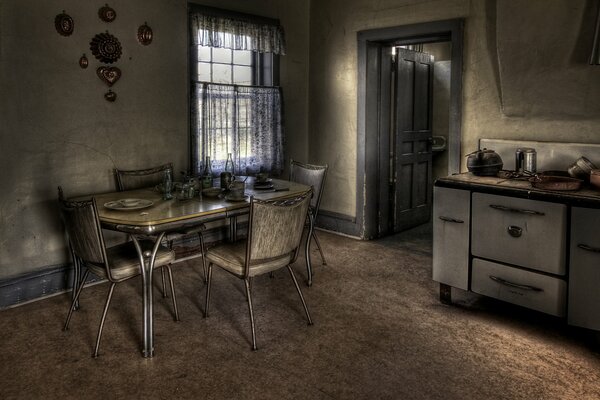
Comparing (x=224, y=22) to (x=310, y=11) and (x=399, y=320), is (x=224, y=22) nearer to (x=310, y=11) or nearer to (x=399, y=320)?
(x=310, y=11)

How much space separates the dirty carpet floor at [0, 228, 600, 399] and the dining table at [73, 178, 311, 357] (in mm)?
333

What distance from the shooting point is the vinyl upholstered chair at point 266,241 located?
2.75m

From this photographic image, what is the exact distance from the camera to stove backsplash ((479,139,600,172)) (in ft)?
11.1

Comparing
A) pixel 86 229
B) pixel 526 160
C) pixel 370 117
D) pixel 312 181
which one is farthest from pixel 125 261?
pixel 370 117

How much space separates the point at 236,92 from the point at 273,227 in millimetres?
2268

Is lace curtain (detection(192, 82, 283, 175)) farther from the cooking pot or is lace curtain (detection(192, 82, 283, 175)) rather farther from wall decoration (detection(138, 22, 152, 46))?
the cooking pot

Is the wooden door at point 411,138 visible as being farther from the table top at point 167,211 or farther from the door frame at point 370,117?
the table top at point 167,211

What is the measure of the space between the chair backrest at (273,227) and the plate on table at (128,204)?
2.48 ft

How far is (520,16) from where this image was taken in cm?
353

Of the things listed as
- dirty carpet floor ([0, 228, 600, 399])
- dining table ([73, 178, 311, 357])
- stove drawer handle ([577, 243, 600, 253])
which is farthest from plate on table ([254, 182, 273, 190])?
stove drawer handle ([577, 243, 600, 253])

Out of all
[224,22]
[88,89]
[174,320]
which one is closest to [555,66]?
[224,22]

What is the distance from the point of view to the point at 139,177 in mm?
3949

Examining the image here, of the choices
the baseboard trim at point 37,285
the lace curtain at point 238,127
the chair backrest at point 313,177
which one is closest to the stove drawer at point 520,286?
the chair backrest at point 313,177

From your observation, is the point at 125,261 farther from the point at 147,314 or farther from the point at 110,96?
the point at 110,96
